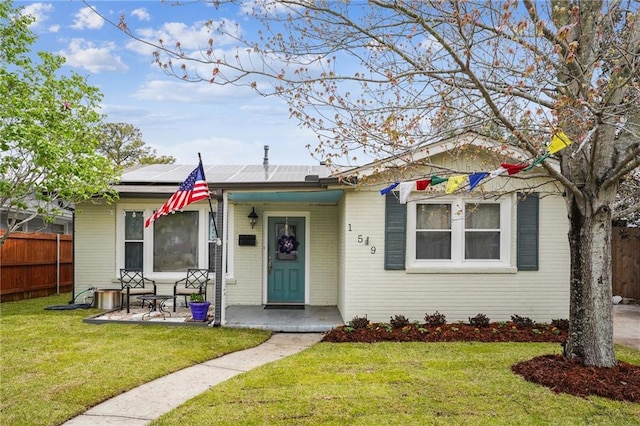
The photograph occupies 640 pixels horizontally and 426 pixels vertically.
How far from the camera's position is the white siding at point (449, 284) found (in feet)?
28.8

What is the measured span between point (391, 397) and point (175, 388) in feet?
7.57

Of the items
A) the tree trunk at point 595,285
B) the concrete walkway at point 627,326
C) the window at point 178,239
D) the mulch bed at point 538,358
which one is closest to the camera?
the mulch bed at point 538,358

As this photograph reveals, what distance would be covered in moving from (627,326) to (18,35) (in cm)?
1268

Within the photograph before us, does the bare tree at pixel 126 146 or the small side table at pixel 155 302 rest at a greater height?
the bare tree at pixel 126 146

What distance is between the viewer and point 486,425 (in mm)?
4258

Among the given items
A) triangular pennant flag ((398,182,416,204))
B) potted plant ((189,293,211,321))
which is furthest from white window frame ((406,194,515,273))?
potted plant ((189,293,211,321))

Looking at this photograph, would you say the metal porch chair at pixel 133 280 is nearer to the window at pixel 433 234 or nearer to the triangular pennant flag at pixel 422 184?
the window at pixel 433 234

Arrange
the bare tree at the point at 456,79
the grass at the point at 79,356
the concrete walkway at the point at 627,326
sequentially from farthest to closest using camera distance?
the concrete walkway at the point at 627,326 < the bare tree at the point at 456,79 < the grass at the point at 79,356

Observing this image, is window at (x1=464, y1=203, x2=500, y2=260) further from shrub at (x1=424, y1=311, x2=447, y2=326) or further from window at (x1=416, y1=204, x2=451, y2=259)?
shrub at (x1=424, y1=311, x2=447, y2=326)

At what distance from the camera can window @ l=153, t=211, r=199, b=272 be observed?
1085 cm

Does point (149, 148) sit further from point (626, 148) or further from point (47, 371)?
point (626, 148)

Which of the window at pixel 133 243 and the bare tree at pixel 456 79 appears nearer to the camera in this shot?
the bare tree at pixel 456 79

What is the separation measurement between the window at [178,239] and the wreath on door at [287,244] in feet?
6.22

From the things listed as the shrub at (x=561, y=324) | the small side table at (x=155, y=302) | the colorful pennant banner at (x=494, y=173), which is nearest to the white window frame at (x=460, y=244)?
the shrub at (x=561, y=324)
